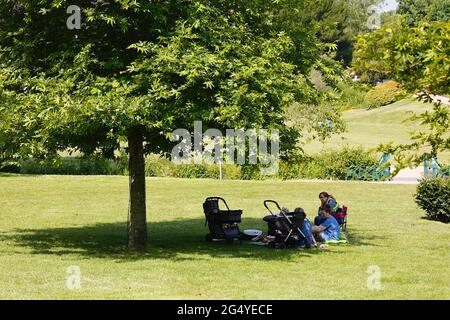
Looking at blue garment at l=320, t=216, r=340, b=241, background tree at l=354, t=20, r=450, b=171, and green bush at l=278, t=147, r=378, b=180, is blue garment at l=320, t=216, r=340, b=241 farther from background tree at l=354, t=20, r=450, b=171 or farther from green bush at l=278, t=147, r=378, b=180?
green bush at l=278, t=147, r=378, b=180

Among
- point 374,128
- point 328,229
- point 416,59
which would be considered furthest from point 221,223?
point 374,128

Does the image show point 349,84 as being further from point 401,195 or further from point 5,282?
point 401,195

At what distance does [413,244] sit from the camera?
1884 centimetres

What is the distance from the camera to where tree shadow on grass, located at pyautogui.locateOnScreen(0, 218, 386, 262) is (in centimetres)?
1627

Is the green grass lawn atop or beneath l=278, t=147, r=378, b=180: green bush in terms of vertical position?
beneath

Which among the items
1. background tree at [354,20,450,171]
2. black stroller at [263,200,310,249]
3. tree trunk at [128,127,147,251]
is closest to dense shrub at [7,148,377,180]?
black stroller at [263,200,310,249]

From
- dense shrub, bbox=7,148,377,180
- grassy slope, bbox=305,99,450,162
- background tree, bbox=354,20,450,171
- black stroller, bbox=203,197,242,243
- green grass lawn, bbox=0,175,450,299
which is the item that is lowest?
green grass lawn, bbox=0,175,450,299

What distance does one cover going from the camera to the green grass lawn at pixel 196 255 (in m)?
12.2

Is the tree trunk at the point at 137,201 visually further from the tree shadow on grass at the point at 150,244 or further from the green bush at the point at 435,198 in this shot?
the green bush at the point at 435,198

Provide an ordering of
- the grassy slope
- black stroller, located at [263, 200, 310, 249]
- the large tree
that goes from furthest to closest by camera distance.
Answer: the grassy slope
black stroller, located at [263, 200, 310, 249]
the large tree

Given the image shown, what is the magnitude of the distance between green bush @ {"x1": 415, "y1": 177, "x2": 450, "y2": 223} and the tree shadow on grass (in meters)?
5.12

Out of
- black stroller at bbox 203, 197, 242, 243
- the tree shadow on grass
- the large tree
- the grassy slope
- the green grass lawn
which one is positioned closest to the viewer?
the green grass lawn
